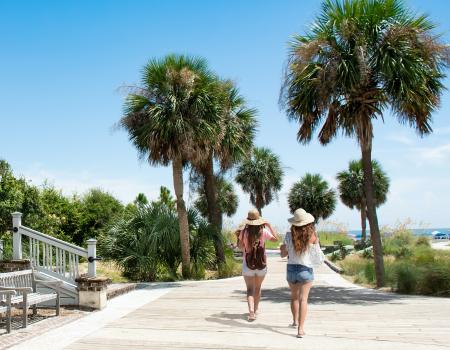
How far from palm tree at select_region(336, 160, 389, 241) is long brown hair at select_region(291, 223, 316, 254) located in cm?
3519

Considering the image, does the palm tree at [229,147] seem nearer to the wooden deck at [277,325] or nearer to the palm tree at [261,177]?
the wooden deck at [277,325]

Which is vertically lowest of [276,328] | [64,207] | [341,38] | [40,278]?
[276,328]

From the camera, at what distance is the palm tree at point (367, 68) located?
1198cm

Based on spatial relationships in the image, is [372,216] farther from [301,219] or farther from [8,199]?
[8,199]

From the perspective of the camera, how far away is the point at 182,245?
16.0 meters

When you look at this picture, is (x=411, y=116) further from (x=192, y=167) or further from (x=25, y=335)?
(x=25, y=335)

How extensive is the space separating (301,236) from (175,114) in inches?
348

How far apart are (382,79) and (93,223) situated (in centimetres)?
1864

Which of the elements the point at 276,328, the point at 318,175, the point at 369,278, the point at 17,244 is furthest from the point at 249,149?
the point at 318,175

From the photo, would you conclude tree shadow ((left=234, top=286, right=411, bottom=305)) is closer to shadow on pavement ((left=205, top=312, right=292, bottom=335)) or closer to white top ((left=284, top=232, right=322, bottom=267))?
shadow on pavement ((left=205, top=312, right=292, bottom=335))

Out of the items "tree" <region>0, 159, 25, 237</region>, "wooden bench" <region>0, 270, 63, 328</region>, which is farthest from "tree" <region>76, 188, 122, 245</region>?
"wooden bench" <region>0, 270, 63, 328</region>

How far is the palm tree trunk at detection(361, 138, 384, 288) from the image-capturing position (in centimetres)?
1313

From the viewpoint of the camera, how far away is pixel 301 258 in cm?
700

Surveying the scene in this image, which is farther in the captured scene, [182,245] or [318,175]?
[318,175]
